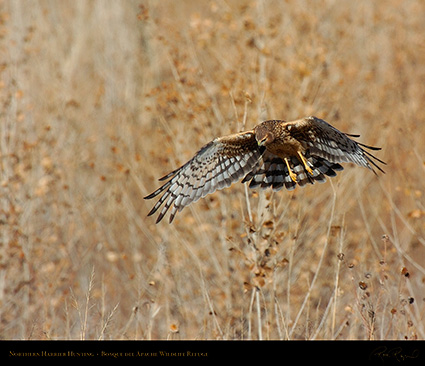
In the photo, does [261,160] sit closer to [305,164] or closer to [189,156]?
[305,164]

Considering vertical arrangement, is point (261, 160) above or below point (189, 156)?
below

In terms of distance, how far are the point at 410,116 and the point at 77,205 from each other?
193 inches

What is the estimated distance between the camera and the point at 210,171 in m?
5.93

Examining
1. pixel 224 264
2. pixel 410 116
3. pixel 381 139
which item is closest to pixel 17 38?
pixel 224 264

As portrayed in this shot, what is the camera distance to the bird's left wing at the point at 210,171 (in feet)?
19.1

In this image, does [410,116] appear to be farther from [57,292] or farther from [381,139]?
[57,292]

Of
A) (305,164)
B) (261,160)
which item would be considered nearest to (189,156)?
(261,160)

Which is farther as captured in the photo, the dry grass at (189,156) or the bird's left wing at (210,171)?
the dry grass at (189,156)

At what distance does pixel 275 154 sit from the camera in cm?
612

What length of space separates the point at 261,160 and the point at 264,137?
22.8 inches
